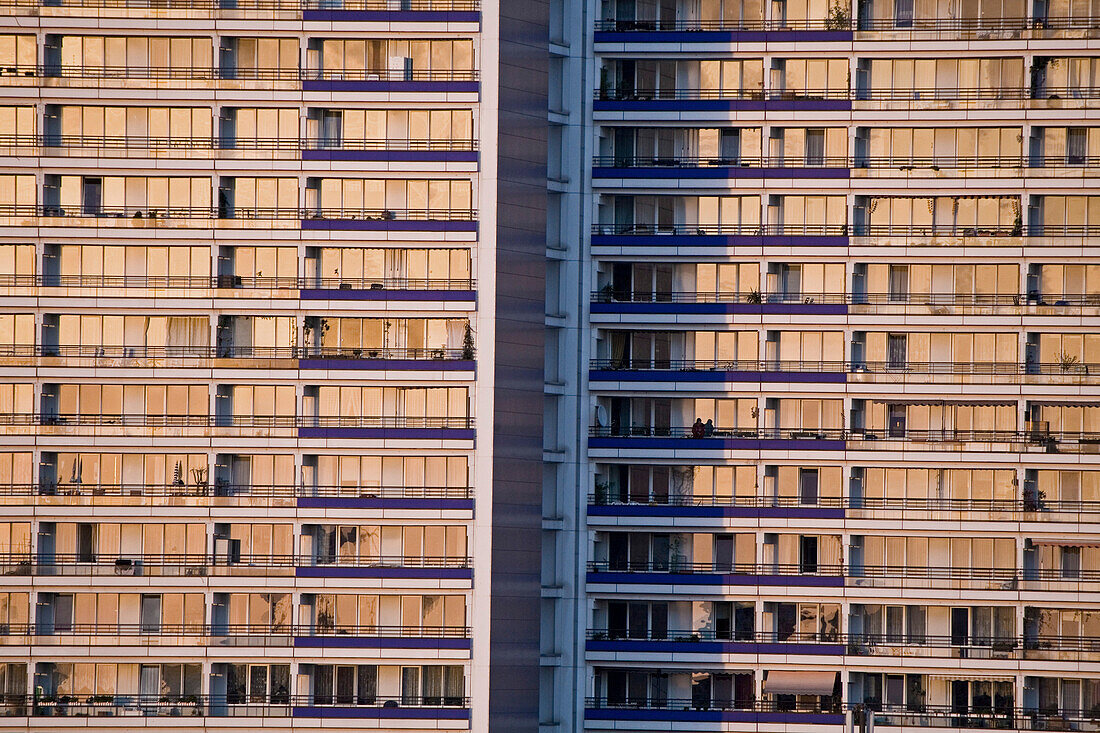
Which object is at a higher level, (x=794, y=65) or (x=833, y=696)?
(x=794, y=65)

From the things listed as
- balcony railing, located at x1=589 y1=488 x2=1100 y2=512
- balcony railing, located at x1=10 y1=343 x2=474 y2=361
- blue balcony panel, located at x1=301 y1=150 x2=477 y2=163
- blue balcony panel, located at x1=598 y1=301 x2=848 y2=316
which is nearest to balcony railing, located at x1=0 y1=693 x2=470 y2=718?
balcony railing, located at x1=589 y1=488 x2=1100 y2=512

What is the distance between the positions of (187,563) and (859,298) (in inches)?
1505

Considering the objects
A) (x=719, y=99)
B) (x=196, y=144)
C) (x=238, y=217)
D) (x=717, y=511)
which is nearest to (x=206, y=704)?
(x=238, y=217)

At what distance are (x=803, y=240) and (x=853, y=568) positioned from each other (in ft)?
58.2

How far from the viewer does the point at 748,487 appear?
399ft

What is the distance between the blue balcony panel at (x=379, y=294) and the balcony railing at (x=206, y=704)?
20.1 m

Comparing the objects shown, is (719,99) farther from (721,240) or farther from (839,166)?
(721,240)

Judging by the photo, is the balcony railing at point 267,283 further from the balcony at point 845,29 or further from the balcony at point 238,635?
the balcony at point 845,29

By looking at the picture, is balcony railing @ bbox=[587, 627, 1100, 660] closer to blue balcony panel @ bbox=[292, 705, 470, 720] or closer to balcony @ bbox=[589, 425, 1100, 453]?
balcony @ bbox=[589, 425, 1100, 453]

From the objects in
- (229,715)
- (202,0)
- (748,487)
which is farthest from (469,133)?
(229,715)

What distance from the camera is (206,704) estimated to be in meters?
114

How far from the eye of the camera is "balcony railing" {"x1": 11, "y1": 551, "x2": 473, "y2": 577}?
377 feet

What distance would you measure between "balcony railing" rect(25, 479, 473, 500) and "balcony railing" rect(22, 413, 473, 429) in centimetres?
305

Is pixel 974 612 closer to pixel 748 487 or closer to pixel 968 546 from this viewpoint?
pixel 968 546
